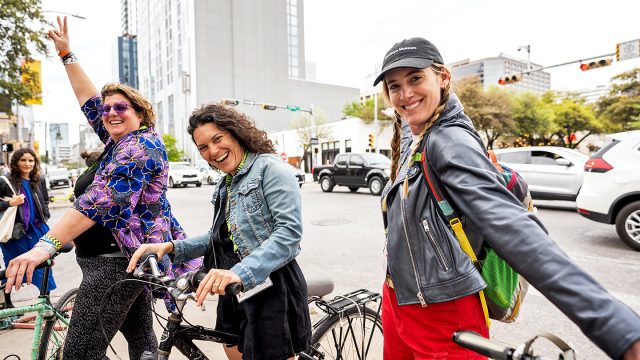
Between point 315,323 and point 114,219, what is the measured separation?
4.48 ft

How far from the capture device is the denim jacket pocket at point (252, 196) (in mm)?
1939

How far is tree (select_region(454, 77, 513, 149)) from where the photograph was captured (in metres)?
31.8

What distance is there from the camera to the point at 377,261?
6.18 metres

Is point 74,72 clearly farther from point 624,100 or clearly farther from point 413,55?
point 624,100

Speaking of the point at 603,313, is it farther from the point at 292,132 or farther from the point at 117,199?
the point at 292,132

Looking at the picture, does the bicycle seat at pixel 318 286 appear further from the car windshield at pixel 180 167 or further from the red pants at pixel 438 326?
the car windshield at pixel 180 167

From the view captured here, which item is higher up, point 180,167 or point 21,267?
point 180,167

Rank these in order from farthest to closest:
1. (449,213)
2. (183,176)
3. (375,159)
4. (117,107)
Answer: (183,176) → (375,159) → (117,107) → (449,213)

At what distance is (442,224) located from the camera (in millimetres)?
1367

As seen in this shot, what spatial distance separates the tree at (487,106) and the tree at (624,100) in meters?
9.34

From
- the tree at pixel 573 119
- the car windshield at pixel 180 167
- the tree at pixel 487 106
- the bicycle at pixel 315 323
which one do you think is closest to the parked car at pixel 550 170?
the bicycle at pixel 315 323

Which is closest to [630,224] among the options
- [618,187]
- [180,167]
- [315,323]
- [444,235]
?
[618,187]

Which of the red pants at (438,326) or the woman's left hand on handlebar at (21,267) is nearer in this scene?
the red pants at (438,326)

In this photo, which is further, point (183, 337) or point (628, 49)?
point (628, 49)
